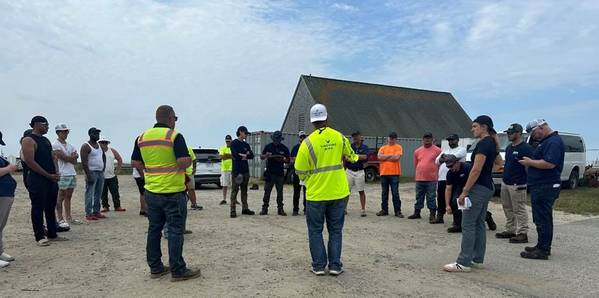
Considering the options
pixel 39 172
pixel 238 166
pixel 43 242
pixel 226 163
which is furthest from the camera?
pixel 226 163

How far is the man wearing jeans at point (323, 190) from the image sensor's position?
491 centimetres

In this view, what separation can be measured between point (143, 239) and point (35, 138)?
7.10 feet

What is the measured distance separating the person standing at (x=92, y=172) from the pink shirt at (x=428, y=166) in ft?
21.6

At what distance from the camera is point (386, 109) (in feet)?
110

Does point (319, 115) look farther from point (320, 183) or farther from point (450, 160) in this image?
point (450, 160)

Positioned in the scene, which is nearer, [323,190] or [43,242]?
[323,190]

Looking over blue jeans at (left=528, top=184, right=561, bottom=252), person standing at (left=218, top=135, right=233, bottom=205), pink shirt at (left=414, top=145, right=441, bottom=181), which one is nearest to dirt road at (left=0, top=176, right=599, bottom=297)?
blue jeans at (left=528, top=184, right=561, bottom=252)

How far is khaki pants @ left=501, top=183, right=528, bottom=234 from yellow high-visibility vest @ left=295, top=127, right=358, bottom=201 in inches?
145

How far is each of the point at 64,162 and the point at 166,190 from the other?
4045 mm

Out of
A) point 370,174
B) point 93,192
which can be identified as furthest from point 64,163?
point 370,174

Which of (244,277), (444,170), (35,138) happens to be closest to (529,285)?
(244,277)

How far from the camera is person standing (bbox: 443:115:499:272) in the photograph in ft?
17.0

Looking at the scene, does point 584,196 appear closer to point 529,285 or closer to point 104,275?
point 529,285

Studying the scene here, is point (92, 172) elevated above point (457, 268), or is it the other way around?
point (92, 172)
